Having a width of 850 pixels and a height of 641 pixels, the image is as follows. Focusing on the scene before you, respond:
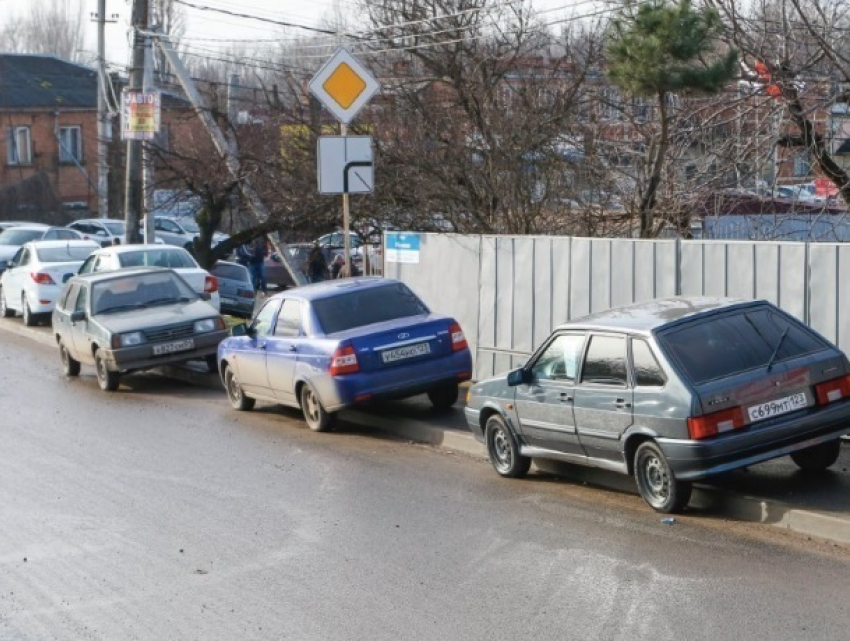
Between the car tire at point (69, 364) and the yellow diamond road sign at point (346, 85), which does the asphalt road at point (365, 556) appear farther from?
the car tire at point (69, 364)

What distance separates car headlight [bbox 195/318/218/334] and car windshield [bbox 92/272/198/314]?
78 cm

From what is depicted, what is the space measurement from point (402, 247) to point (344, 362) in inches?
171

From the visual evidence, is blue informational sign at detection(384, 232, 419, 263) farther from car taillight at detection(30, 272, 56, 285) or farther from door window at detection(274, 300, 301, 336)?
car taillight at detection(30, 272, 56, 285)

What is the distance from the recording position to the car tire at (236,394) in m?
16.2

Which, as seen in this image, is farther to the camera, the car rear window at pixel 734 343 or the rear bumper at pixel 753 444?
the car rear window at pixel 734 343

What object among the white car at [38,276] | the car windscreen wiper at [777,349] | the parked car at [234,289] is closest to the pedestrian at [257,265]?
the parked car at [234,289]

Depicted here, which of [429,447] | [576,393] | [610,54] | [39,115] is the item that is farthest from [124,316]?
[39,115]

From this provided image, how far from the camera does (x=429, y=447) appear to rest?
13305mm

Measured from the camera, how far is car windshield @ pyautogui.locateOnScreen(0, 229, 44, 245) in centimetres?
4112

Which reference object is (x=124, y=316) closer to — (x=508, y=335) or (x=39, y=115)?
(x=508, y=335)

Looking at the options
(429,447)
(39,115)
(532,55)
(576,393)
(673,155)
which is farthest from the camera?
(39,115)

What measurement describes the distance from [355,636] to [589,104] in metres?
14.8

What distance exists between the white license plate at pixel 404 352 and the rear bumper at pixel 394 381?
0.34 ft

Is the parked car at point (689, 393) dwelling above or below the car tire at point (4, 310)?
above
